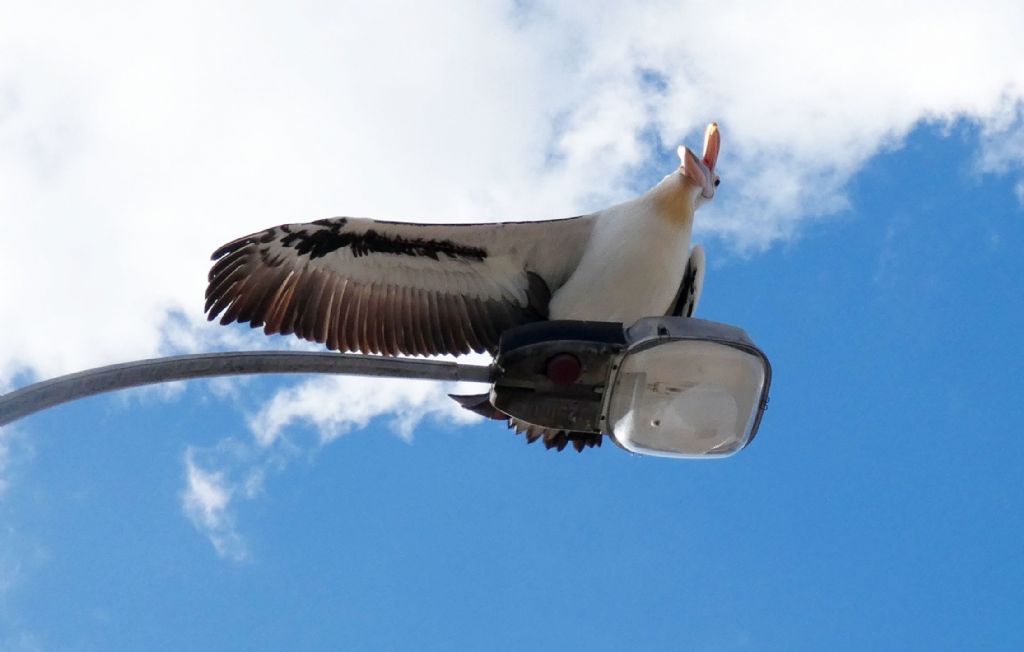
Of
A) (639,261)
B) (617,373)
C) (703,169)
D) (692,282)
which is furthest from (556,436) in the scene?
(617,373)

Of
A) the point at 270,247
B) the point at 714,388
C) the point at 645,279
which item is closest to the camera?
the point at 714,388

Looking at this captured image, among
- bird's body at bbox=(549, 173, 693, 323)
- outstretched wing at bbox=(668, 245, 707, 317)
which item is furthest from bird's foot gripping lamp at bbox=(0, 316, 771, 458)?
outstretched wing at bbox=(668, 245, 707, 317)

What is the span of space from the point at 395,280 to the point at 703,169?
197cm

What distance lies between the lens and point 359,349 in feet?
23.6

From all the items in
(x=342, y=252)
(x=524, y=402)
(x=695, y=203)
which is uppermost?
(x=695, y=203)

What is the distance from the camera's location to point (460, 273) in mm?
7324

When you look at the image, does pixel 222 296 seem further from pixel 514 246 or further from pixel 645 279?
pixel 645 279

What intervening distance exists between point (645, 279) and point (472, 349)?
1.30 meters

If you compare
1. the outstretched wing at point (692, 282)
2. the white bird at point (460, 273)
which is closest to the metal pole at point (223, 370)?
the white bird at point (460, 273)

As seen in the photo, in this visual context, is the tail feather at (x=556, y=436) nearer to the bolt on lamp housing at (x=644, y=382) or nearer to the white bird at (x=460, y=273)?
the white bird at (x=460, y=273)

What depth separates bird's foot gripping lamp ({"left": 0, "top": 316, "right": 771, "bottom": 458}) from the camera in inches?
137

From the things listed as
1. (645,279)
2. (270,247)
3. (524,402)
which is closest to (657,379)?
(524,402)

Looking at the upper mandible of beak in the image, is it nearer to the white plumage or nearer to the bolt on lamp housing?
the white plumage

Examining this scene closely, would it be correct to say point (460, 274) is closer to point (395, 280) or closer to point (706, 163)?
point (395, 280)
